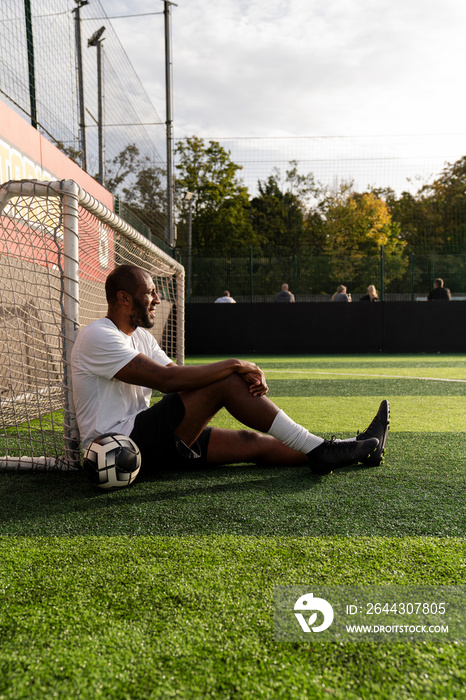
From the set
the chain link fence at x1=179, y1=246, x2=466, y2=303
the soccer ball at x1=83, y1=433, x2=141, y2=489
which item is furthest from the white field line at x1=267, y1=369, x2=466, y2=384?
the chain link fence at x1=179, y1=246, x2=466, y2=303

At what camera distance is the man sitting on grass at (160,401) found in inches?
112

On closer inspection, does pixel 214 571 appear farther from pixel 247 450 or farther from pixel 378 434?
pixel 378 434

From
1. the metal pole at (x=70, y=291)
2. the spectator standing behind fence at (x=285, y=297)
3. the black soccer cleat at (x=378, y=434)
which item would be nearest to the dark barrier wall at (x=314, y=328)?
the spectator standing behind fence at (x=285, y=297)

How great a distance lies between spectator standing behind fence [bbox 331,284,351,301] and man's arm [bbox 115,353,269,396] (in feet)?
43.9

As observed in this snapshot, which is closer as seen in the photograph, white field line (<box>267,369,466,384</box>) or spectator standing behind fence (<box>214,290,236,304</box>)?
white field line (<box>267,369,466,384</box>)

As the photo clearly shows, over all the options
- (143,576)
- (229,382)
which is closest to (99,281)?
(229,382)

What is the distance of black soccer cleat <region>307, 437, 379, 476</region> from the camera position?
10.1 feet

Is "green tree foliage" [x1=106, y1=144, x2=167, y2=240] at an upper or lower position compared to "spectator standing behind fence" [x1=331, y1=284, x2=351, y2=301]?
upper

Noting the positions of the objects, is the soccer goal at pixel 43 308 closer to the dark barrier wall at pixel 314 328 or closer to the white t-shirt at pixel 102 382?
the white t-shirt at pixel 102 382

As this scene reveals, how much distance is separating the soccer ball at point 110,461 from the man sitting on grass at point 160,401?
0.12m

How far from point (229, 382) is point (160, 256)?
13.3 ft

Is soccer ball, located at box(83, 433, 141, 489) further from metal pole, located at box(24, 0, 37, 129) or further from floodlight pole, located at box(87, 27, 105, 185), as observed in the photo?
floodlight pole, located at box(87, 27, 105, 185)

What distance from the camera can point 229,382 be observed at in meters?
2.89

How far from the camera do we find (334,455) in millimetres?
3068
